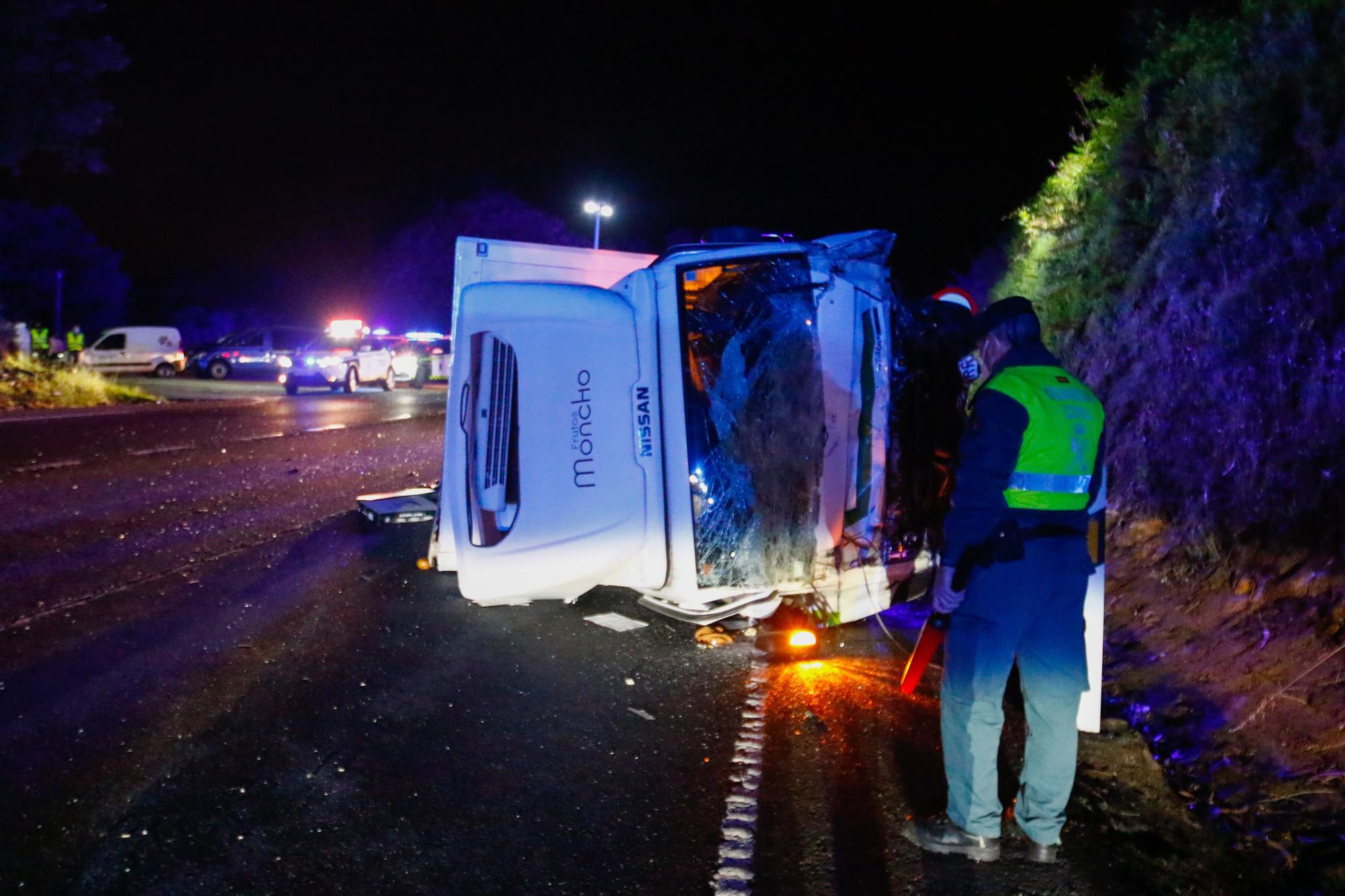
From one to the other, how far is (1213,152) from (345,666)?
25.5 feet

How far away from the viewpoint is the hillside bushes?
217 inches

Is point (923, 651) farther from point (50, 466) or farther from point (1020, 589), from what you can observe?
point (50, 466)

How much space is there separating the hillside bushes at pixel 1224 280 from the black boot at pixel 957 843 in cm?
289

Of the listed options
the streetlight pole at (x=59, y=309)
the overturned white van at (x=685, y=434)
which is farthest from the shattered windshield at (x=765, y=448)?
the streetlight pole at (x=59, y=309)

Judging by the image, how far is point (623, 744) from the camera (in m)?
4.11

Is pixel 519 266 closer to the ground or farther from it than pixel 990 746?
farther from it

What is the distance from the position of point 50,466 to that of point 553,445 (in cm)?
838

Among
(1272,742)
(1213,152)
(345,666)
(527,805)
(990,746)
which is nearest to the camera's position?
(990,746)

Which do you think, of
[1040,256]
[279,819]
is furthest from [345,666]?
[1040,256]

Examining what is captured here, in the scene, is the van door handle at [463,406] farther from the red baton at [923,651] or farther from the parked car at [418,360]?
the parked car at [418,360]

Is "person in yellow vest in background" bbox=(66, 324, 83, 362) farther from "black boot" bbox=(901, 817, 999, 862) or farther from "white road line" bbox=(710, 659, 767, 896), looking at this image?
"black boot" bbox=(901, 817, 999, 862)

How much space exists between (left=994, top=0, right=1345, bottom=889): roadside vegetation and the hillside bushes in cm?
2

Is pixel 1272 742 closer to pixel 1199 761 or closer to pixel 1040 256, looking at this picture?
pixel 1199 761

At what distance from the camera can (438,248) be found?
4972cm
